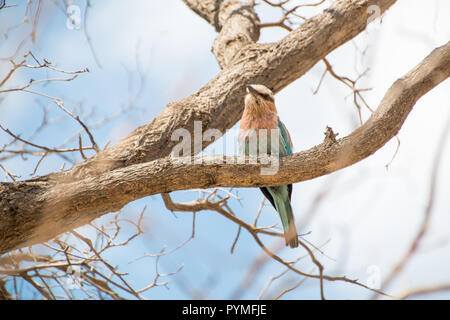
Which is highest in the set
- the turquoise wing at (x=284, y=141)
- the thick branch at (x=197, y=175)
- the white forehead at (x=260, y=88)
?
the white forehead at (x=260, y=88)

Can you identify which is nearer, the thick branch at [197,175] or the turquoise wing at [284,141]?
the thick branch at [197,175]

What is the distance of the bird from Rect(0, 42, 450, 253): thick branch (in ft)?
4.28

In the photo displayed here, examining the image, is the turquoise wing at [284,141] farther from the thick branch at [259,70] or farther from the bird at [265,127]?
the thick branch at [259,70]

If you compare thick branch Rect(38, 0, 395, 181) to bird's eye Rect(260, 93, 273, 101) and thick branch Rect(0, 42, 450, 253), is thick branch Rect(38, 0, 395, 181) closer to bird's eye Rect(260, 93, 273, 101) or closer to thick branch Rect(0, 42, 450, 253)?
bird's eye Rect(260, 93, 273, 101)

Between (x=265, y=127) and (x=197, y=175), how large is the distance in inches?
64.7

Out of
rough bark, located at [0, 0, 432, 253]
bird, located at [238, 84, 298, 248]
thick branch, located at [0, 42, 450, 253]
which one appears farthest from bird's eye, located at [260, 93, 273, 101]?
thick branch, located at [0, 42, 450, 253]

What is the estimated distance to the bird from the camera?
4348 mm

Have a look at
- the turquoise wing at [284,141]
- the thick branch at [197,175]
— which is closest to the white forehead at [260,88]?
the turquoise wing at [284,141]

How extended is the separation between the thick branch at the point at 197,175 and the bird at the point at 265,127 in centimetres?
130

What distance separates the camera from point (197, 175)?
9.70 feet

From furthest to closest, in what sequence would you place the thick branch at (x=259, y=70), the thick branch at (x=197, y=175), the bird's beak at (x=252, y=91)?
the bird's beak at (x=252, y=91), the thick branch at (x=259, y=70), the thick branch at (x=197, y=175)

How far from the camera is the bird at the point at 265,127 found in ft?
14.3

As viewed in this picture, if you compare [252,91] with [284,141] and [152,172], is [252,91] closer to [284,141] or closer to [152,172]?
[284,141]

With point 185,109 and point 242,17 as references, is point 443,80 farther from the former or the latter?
point 242,17
